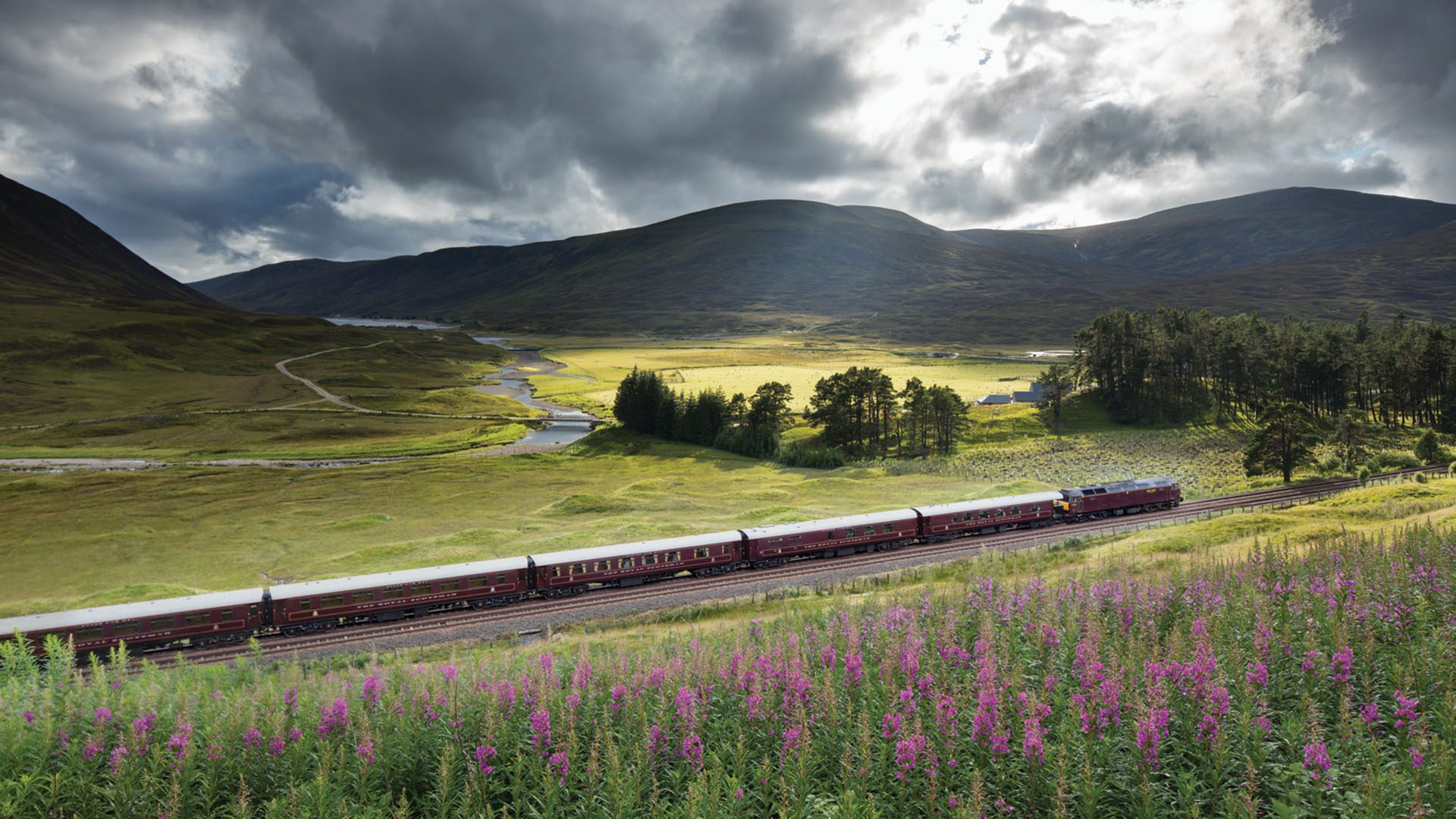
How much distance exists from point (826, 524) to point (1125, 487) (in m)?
28.2

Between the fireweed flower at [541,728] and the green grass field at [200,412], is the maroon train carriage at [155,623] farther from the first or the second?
the green grass field at [200,412]

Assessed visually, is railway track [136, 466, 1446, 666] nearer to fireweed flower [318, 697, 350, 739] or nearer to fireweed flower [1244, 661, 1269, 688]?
fireweed flower [318, 697, 350, 739]

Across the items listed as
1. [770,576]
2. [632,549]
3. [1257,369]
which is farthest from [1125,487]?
[1257,369]

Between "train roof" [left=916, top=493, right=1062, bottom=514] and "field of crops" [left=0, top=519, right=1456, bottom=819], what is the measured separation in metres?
38.1

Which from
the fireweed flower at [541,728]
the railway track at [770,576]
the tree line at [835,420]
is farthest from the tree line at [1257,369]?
the fireweed flower at [541,728]

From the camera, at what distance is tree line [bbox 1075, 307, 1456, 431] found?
321 feet

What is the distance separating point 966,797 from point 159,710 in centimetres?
1308

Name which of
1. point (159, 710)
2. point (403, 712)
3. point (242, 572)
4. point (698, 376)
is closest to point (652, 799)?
point (403, 712)

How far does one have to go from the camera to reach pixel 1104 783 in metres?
8.65

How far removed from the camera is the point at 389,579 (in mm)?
39656

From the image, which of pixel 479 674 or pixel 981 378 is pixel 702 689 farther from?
pixel 981 378

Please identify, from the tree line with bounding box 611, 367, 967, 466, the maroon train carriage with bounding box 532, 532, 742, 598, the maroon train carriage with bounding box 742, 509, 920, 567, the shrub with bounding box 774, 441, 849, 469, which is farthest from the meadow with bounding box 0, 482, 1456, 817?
the tree line with bounding box 611, 367, 967, 466

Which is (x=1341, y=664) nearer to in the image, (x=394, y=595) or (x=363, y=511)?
(x=394, y=595)

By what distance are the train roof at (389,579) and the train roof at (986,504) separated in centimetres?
2975
